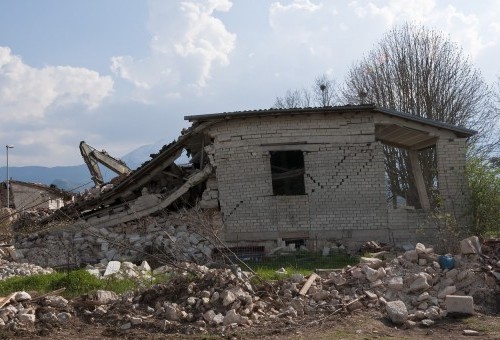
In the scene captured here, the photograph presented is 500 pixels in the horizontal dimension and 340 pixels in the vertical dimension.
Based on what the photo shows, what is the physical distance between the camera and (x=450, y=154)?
14.9 metres

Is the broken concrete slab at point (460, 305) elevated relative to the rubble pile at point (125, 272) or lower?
lower

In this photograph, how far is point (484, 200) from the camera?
14.5 m

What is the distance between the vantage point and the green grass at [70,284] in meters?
9.41

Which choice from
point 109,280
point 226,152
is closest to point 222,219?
point 226,152

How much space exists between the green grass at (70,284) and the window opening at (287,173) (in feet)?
25.0

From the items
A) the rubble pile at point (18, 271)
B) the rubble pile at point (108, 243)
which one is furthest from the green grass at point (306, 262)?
the rubble pile at point (18, 271)

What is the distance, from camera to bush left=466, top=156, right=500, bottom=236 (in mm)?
14336

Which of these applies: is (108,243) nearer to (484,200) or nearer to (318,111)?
(318,111)

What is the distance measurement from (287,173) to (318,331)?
369 inches

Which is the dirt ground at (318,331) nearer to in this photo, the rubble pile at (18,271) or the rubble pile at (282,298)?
the rubble pile at (282,298)

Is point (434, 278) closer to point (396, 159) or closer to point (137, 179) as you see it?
point (137, 179)

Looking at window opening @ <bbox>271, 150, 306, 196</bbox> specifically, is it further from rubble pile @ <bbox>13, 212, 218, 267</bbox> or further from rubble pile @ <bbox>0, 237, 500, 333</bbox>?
rubble pile @ <bbox>0, 237, 500, 333</bbox>

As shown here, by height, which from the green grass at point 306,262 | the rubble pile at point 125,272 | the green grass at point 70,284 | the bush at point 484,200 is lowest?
the green grass at point 306,262

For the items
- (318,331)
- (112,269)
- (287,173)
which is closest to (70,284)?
(112,269)
